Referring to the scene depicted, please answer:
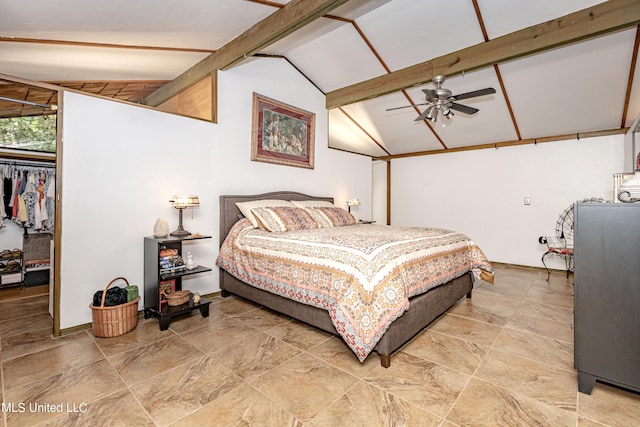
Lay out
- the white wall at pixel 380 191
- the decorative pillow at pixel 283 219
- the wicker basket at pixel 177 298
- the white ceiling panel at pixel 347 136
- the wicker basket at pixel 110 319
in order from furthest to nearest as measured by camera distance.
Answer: the white wall at pixel 380 191 → the white ceiling panel at pixel 347 136 → the decorative pillow at pixel 283 219 → the wicker basket at pixel 177 298 → the wicker basket at pixel 110 319

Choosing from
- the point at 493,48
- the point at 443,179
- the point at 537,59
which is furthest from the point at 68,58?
the point at 443,179

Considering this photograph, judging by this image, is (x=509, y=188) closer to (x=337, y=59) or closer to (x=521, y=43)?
(x=521, y=43)

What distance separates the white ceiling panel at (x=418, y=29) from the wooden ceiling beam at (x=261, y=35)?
117 centimetres

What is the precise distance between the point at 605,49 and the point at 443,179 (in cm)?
335

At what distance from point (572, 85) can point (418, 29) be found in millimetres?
2308

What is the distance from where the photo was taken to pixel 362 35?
3924 mm

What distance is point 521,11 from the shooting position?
10.4 ft

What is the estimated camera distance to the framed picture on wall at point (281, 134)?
4195 millimetres

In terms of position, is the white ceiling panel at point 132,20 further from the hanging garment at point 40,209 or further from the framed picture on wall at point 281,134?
the hanging garment at point 40,209

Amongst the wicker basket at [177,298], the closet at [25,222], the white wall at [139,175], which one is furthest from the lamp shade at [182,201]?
the closet at [25,222]

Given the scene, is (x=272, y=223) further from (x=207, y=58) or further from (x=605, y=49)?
(x=605, y=49)

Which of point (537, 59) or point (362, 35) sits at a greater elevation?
point (362, 35)

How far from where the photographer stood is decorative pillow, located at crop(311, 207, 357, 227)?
163 inches

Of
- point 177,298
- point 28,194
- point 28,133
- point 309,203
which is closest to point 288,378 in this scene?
point 177,298
